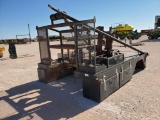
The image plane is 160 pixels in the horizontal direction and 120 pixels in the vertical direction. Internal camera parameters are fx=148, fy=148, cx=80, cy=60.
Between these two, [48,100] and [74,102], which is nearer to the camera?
[74,102]

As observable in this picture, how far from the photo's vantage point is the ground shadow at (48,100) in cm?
389

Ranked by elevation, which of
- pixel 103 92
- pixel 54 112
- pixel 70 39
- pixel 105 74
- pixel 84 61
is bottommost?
pixel 54 112

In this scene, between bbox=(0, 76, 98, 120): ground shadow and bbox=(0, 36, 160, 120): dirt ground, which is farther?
bbox=(0, 76, 98, 120): ground shadow

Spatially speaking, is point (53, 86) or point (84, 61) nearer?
point (84, 61)

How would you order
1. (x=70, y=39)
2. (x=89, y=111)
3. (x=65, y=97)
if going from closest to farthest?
1. (x=89, y=111)
2. (x=65, y=97)
3. (x=70, y=39)

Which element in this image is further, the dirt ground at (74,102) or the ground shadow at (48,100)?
the ground shadow at (48,100)

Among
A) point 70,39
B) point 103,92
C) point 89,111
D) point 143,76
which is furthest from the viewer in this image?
point 70,39

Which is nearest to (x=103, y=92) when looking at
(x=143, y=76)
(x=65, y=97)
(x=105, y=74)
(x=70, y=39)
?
(x=105, y=74)

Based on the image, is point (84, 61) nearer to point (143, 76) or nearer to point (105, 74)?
point (105, 74)

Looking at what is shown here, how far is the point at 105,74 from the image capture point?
14.5 ft

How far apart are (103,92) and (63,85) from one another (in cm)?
211

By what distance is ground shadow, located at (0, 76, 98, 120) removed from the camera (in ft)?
12.8

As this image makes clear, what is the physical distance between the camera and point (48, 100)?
4.73 m

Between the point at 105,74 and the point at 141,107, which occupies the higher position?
the point at 105,74
